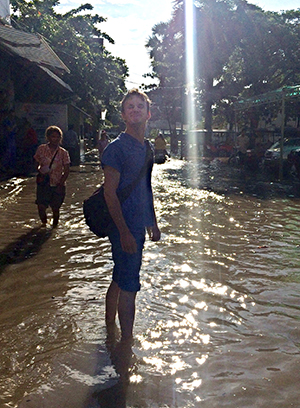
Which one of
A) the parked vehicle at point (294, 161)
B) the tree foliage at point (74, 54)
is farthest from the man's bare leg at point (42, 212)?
the tree foliage at point (74, 54)

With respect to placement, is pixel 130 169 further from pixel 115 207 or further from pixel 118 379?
pixel 118 379

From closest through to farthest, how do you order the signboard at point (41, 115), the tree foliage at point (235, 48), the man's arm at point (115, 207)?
the man's arm at point (115, 207) < the signboard at point (41, 115) < the tree foliage at point (235, 48)

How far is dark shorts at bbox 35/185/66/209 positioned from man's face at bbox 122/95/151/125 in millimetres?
4172

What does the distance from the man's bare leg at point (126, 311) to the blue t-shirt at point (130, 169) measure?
47cm

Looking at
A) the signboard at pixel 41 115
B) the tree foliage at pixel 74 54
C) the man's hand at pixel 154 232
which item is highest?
the tree foliage at pixel 74 54

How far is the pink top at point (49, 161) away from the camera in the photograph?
6.93m

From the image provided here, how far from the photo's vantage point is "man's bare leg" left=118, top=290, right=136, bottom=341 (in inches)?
127

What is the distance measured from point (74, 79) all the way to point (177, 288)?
79.9 feet

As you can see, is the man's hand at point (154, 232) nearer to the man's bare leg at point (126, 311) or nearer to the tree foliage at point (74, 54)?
the man's bare leg at point (126, 311)

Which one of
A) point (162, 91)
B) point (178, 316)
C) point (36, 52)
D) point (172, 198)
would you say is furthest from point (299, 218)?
point (162, 91)

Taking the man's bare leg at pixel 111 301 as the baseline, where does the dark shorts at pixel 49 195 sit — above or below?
above

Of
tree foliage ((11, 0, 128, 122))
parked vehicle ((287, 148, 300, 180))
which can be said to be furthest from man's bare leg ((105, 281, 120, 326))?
tree foliage ((11, 0, 128, 122))

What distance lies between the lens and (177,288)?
4.67 m

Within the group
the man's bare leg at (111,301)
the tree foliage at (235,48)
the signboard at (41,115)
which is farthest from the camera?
the tree foliage at (235,48)
